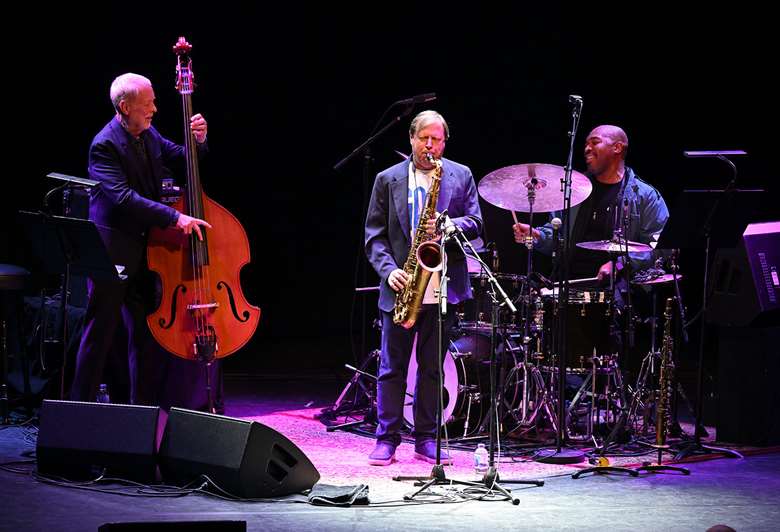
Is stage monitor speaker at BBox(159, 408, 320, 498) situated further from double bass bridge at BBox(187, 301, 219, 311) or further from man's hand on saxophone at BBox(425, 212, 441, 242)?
man's hand on saxophone at BBox(425, 212, 441, 242)

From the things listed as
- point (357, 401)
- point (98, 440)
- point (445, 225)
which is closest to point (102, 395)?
point (98, 440)

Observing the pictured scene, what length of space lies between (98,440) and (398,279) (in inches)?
65.3

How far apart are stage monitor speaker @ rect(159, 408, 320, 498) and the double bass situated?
0.80 m

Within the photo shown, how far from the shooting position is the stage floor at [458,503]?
402 centimetres

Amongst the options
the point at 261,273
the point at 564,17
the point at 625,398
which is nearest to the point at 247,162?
the point at 261,273

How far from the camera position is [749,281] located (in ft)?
19.3

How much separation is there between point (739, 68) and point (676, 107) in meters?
0.63

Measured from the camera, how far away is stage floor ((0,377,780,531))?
A: 13.2ft

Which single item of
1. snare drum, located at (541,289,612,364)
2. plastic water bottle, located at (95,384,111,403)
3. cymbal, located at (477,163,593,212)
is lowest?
plastic water bottle, located at (95,384,111,403)

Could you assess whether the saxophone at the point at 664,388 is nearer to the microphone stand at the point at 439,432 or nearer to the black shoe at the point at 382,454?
the microphone stand at the point at 439,432

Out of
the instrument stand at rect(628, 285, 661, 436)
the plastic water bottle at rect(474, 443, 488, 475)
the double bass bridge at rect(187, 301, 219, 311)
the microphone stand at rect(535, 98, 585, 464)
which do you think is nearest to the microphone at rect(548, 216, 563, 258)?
the microphone stand at rect(535, 98, 585, 464)

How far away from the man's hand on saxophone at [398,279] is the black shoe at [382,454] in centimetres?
85

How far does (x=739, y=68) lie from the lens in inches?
343

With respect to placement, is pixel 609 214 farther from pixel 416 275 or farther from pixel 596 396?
pixel 416 275
